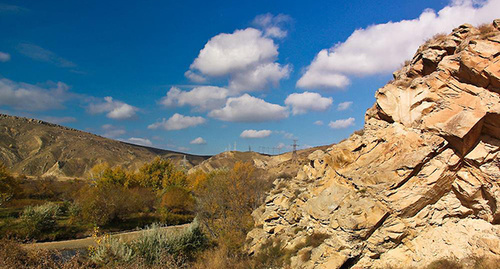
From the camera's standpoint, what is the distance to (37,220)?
28.8 meters

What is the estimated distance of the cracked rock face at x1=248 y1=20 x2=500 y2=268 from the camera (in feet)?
35.8

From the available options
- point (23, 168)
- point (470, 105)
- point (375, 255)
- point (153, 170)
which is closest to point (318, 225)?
point (375, 255)

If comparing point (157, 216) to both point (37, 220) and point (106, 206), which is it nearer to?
point (106, 206)

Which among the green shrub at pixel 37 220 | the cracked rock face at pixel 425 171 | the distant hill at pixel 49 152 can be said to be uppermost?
the distant hill at pixel 49 152

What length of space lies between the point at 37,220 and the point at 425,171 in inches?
1333

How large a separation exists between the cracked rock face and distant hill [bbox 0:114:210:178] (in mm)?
93558

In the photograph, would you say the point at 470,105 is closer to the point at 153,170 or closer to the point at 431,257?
the point at 431,257

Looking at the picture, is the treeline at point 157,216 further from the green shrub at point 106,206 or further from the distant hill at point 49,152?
the distant hill at point 49,152

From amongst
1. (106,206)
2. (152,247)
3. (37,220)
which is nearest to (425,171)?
(152,247)

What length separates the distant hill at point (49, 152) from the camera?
285 feet

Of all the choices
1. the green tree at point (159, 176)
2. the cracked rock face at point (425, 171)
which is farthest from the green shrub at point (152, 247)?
the green tree at point (159, 176)

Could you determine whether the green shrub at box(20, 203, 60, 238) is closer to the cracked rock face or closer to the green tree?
the green tree

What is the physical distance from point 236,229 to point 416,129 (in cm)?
1618

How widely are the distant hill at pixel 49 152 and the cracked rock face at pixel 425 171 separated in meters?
93.6
